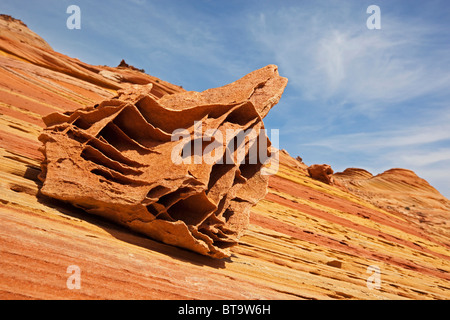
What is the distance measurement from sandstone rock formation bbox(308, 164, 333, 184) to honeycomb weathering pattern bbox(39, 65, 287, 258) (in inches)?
694

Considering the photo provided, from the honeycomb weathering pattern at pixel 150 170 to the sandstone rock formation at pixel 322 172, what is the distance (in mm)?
17615

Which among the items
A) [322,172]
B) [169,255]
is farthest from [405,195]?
[169,255]

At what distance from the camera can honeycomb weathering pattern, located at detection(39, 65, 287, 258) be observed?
3947 mm

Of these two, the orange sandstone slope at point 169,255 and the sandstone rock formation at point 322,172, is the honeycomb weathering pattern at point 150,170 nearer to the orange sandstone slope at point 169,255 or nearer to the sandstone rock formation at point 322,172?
the orange sandstone slope at point 169,255

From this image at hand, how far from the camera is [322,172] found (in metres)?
22.0

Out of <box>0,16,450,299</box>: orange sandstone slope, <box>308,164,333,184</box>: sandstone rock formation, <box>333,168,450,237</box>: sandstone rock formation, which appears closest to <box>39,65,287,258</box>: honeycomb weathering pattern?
<box>0,16,450,299</box>: orange sandstone slope

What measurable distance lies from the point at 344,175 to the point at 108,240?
130 ft

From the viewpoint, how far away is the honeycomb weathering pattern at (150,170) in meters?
3.95

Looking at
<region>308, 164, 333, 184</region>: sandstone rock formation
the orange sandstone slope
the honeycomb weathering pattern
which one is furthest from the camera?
<region>308, 164, 333, 184</region>: sandstone rock formation

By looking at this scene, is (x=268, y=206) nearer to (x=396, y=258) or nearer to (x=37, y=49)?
(x=396, y=258)

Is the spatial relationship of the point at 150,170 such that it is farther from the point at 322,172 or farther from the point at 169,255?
the point at 322,172

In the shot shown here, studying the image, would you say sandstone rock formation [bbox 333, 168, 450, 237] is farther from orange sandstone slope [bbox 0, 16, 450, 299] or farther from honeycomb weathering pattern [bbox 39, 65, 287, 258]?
honeycomb weathering pattern [bbox 39, 65, 287, 258]

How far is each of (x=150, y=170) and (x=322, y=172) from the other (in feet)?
63.6

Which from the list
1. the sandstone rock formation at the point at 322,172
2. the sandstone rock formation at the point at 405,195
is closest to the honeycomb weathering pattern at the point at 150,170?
the sandstone rock formation at the point at 322,172
